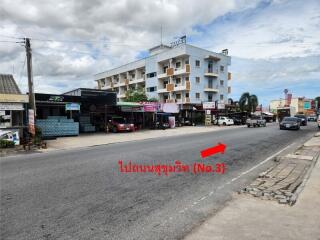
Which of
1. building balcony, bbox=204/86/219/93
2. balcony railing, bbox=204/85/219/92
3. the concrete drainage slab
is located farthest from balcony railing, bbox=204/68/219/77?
the concrete drainage slab

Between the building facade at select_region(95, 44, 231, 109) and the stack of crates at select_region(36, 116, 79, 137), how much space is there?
25052 mm

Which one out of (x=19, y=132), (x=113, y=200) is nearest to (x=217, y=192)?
(x=113, y=200)

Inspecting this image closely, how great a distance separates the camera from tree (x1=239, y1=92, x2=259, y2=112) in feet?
196

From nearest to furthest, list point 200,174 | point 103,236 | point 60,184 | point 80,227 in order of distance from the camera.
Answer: point 103,236, point 80,227, point 60,184, point 200,174

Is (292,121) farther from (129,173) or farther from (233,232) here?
(233,232)

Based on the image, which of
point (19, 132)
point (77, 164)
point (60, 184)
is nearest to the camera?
point (60, 184)

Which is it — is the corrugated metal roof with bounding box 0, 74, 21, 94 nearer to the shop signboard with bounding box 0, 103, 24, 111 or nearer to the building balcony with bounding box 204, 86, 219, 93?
the shop signboard with bounding box 0, 103, 24, 111

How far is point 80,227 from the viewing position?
438 cm

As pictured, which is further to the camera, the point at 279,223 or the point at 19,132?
the point at 19,132

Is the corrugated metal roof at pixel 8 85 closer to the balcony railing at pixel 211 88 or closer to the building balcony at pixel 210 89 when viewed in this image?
the building balcony at pixel 210 89

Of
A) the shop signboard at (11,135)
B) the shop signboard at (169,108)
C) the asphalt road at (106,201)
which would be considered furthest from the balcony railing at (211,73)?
the asphalt road at (106,201)

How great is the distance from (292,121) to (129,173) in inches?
1037

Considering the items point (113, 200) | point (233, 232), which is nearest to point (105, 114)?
point (113, 200)

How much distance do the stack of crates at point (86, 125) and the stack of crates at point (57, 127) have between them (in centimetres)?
575
